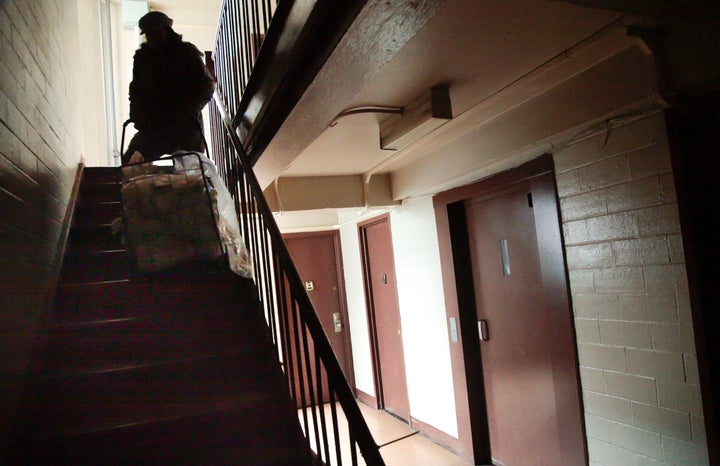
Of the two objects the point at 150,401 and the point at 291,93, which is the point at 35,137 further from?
the point at 150,401

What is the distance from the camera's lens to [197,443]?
5.24ft

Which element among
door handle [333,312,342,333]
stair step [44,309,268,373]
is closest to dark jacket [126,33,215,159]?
stair step [44,309,268,373]

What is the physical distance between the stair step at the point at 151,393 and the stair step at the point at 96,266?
2.07 feet

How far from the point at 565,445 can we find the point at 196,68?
286cm

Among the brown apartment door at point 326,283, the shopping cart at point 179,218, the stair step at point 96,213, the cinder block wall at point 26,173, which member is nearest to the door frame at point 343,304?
the brown apartment door at point 326,283

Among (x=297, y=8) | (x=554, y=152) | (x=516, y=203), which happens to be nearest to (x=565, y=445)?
(x=516, y=203)

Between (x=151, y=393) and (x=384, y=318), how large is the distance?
2.89 metres

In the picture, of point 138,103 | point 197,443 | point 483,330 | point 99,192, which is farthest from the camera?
point 483,330

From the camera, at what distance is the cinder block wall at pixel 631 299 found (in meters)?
1.66

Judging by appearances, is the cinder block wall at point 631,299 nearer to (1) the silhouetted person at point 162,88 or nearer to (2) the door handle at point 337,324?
(1) the silhouetted person at point 162,88

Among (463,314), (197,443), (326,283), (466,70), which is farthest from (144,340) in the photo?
(326,283)

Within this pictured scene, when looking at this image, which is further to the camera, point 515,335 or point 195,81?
point 515,335

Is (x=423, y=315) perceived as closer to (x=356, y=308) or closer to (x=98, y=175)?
(x=356, y=308)

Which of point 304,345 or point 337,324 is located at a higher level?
point 304,345
